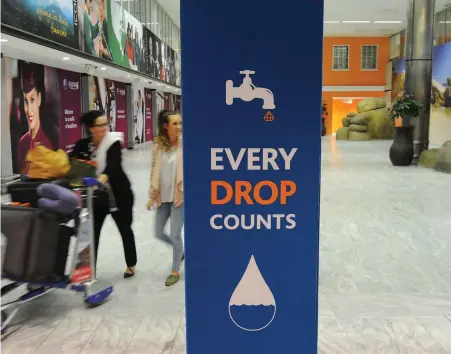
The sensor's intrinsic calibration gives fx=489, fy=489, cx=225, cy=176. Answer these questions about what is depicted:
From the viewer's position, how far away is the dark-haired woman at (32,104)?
1026cm

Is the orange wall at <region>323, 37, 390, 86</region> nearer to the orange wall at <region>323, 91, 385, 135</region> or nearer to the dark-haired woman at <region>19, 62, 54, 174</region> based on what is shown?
the orange wall at <region>323, 91, 385, 135</region>

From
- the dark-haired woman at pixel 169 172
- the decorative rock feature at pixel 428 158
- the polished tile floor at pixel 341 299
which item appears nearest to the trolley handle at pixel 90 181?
the dark-haired woman at pixel 169 172

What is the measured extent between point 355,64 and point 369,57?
98cm

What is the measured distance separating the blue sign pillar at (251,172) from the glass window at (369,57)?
3034 centimetres

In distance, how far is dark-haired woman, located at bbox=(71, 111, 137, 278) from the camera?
12.7 ft

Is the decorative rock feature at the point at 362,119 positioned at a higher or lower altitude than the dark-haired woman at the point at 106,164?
higher

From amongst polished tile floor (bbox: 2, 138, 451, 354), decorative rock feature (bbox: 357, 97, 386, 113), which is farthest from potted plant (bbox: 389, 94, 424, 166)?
decorative rock feature (bbox: 357, 97, 386, 113)

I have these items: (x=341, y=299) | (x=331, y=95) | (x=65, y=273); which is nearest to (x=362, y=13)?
(x=331, y=95)

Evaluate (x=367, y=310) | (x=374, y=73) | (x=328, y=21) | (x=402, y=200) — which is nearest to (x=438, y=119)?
(x=328, y=21)

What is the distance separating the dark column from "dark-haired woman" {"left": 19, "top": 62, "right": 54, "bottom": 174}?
30.9 feet

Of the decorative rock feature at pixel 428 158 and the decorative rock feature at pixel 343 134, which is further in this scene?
the decorative rock feature at pixel 343 134

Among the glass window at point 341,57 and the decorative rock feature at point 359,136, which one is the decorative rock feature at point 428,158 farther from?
the glass window at point 341,57

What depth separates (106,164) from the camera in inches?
153

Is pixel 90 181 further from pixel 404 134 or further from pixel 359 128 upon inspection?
pixel 359 128
